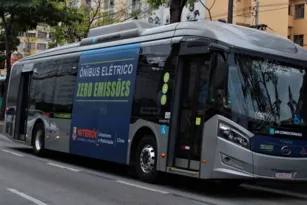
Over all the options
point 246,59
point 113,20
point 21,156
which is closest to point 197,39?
point 246,59

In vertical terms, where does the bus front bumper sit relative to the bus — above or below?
below

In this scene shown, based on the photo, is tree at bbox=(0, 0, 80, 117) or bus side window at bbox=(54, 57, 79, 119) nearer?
bus side window at bbox=(54, 57, 79, 119)

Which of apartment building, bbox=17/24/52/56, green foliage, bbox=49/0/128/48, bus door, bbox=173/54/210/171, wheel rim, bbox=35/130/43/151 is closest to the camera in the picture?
bus door, bbox=173/54/210/171

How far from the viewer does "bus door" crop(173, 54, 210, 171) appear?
9.36 metres

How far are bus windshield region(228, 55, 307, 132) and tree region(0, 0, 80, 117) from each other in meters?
19.4

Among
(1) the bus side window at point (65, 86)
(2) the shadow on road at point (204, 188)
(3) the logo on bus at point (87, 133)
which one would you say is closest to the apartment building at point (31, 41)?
(1) the bus side window at point (65, 86)

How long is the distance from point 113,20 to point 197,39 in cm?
2641

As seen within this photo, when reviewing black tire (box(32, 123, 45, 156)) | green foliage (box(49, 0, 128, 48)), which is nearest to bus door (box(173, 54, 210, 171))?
black tire (box(32, 123, 45, 156))

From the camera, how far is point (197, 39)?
9.53m

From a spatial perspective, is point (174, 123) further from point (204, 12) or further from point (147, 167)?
point (204, 12)

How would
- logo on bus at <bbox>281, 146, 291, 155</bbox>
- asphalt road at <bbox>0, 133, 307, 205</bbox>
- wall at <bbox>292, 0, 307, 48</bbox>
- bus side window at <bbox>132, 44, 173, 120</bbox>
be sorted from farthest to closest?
1. wall at <bbox>292, 0, 307, 48</bbox>
2. bus side window at <bbox>132, 44, 173, 120</bbox>
3. logo on bus at <bbox>281, 146, 291, 155</bbox>
4. asphalt road at <bbox>0, 133, 307, 205</bbox>

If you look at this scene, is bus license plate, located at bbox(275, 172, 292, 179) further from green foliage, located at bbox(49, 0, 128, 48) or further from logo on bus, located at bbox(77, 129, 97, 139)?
green foliage, located at bbox(49, 0, 128, 48)

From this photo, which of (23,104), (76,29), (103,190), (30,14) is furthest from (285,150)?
(76,29)

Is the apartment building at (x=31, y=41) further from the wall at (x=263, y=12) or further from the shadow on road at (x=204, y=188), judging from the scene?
the shadow on road at (x=204, y=188)
